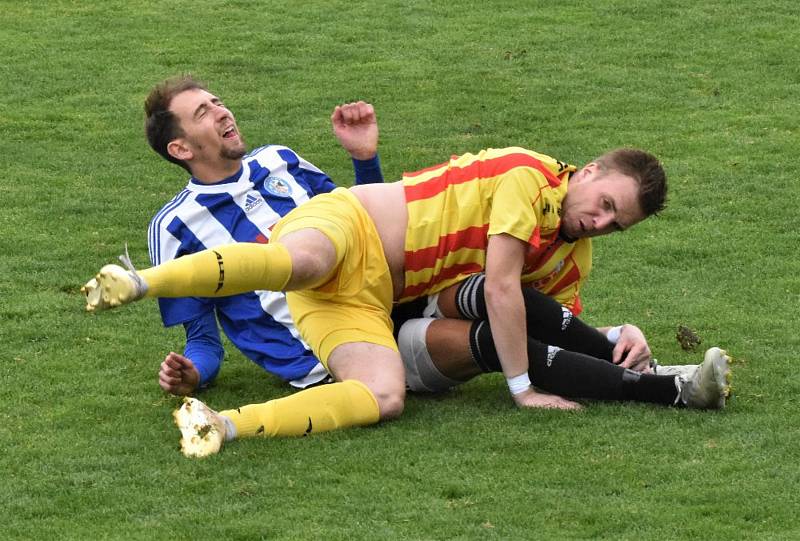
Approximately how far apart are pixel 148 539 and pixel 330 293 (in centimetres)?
171

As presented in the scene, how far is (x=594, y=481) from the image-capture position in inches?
196

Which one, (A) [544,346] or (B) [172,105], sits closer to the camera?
(A) [544,346]

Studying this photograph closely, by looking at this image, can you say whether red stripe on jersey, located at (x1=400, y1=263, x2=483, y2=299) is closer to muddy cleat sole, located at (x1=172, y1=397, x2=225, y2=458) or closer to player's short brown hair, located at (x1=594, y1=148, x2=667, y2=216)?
player's short brown hair, located at (x1=594, y1=148, x2=667, y2=216)

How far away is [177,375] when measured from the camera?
620 cm

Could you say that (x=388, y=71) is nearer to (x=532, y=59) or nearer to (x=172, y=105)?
(x=532, y=59)

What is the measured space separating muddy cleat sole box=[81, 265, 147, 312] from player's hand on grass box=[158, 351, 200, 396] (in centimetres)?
114

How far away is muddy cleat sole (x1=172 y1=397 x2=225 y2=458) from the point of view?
17.3ft

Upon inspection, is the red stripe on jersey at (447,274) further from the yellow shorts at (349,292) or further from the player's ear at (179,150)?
the player's ear at (179,150)

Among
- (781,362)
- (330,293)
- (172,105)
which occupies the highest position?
(172,105)

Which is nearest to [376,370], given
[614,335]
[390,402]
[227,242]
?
[390,402]

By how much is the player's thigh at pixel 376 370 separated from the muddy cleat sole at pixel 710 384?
1.17 meters

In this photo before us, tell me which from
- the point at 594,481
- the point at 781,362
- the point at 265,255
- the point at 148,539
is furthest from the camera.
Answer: the point at 781,362

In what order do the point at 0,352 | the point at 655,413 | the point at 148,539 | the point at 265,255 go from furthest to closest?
the point at 0,352
the point at 655,413
the point at 265,255
the point at 148,539

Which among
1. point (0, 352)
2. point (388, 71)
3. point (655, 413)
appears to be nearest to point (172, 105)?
point (0, 352)
